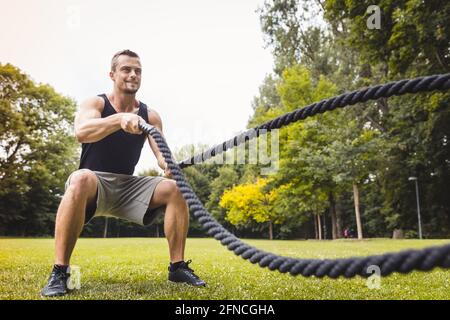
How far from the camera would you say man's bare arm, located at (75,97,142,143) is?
291 cm

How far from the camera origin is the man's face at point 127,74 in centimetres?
360

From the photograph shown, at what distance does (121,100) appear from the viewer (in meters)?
3.67

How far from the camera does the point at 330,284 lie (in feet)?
12.1

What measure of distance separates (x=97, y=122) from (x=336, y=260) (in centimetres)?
220

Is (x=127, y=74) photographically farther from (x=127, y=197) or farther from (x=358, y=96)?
(x=358, y=96)

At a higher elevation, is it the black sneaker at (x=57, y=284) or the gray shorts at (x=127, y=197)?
the gray shorts at (x=127, y=197)

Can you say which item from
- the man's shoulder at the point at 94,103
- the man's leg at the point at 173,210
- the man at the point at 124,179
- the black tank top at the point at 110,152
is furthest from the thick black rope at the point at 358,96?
the man's shoulder at the point at 94,103

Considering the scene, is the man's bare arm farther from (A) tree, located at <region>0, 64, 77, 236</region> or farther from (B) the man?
(A) tree, located at <region>0, 64, 77, 236</region>

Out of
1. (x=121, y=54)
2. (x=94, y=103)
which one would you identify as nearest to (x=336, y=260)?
(x=94, y=103)

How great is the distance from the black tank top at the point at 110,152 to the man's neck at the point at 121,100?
0.07m

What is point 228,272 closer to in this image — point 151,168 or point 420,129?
point 420,129

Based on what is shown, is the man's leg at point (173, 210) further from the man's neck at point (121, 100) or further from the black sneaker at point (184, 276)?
the man's neck at point (121, 100)

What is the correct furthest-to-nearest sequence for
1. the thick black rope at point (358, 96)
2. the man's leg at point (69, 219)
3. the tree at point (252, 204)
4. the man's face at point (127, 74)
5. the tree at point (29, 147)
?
the tree at point (252, 204) < the tree at point (29, 147) < the man's face at point (127, 74) < the man's leg at point (69, 219) < the thick black rope at point (358, 96)

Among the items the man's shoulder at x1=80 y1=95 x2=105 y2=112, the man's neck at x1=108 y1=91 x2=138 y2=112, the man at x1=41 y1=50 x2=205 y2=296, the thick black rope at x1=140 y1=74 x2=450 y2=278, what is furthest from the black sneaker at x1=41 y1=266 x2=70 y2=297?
the man's neck at x1=108 y1=91 x2=138 y2=112
